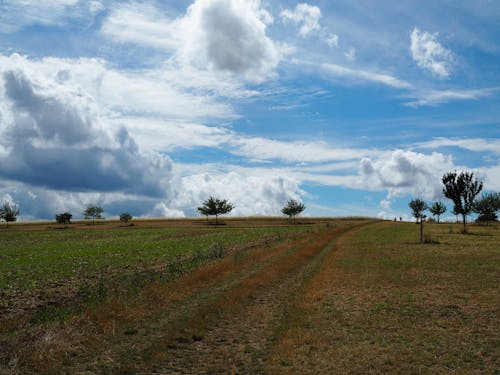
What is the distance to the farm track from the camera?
464 inches

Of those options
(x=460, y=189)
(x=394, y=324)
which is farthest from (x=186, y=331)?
(x=460, y=189)

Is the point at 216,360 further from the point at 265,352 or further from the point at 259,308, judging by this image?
the point at 259,308

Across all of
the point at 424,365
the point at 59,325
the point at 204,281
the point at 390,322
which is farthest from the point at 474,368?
the point at 204,281

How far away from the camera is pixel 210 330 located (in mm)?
15320

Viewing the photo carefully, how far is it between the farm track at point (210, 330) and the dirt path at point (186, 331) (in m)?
0.03

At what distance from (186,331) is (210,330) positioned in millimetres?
914

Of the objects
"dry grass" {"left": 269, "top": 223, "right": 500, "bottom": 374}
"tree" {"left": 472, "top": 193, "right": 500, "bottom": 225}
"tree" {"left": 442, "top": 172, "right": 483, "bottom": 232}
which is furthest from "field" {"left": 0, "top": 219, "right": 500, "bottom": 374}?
"tree" {"left": 472, "top": 193, "right": 500, "bottom": 225}

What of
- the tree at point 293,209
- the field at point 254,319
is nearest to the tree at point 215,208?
the tree at point 293,209

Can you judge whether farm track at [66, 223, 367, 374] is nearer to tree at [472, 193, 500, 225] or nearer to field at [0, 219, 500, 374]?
field at [0, 219, 500, 374]

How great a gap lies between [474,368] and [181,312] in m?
11.1

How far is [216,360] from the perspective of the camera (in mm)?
12062

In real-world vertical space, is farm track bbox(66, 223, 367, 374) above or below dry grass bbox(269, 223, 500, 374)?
below

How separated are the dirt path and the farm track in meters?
0.03

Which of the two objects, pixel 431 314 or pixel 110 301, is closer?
pixel 431 314
